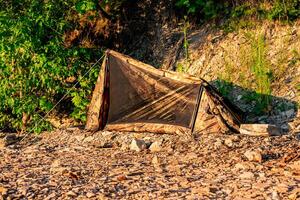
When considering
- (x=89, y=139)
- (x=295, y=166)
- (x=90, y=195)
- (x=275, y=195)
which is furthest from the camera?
(x=89, y=139)

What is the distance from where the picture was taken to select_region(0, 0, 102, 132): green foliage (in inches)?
388

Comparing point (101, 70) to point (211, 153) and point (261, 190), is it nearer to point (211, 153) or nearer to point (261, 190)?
point (211, 153)

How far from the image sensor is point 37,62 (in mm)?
10031

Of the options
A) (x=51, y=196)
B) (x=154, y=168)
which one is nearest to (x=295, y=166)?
(x=154, y=168)

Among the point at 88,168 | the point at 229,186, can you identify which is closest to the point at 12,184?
the point at 88,168

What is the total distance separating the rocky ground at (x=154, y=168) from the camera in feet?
18.4

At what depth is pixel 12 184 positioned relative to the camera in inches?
245

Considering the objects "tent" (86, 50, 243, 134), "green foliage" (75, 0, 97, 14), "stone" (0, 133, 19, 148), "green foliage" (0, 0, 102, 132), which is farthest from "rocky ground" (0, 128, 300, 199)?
"green foliage" (75, 0, 97, 14)

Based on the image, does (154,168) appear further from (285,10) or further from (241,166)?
(285,10)

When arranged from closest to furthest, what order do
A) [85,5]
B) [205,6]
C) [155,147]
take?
[155,147] < [85,5] < [205,6]

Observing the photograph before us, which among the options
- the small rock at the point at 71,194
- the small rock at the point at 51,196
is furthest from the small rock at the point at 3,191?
the small rock at the point at 71,194

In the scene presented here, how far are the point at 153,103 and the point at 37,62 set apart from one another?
8.32 feet

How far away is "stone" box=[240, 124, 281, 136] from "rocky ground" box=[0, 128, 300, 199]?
0.22 m

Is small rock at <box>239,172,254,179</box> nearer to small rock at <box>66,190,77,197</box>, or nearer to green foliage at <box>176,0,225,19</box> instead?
small rock at <box>66,190,77,197</box>
